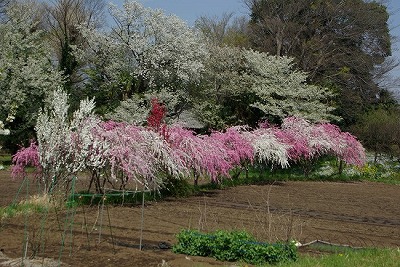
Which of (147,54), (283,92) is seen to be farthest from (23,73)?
(283,92)

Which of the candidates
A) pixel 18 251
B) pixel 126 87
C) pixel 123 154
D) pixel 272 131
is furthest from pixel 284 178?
pixel 18 251

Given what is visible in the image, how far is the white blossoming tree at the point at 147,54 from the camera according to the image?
107ft

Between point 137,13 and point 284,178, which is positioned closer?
point 284,178

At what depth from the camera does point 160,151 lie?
17.6 m

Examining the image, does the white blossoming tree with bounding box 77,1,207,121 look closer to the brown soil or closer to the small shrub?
the brown soil

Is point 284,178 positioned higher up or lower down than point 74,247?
higher up

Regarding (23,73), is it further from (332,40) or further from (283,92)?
(332,40)

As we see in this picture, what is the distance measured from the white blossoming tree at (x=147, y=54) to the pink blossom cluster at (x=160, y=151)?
7294 millimetres

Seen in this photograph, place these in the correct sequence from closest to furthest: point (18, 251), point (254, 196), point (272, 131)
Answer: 1. point (18, 251)
2. point (254, 196)
3. point (272, 131)

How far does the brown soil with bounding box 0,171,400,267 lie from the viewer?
8367 millimetres

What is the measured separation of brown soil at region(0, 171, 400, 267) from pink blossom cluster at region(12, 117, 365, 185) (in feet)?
3.45

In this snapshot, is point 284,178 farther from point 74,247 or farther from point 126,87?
point 74,247

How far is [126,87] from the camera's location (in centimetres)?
3416

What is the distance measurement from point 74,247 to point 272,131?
20.7 meters
